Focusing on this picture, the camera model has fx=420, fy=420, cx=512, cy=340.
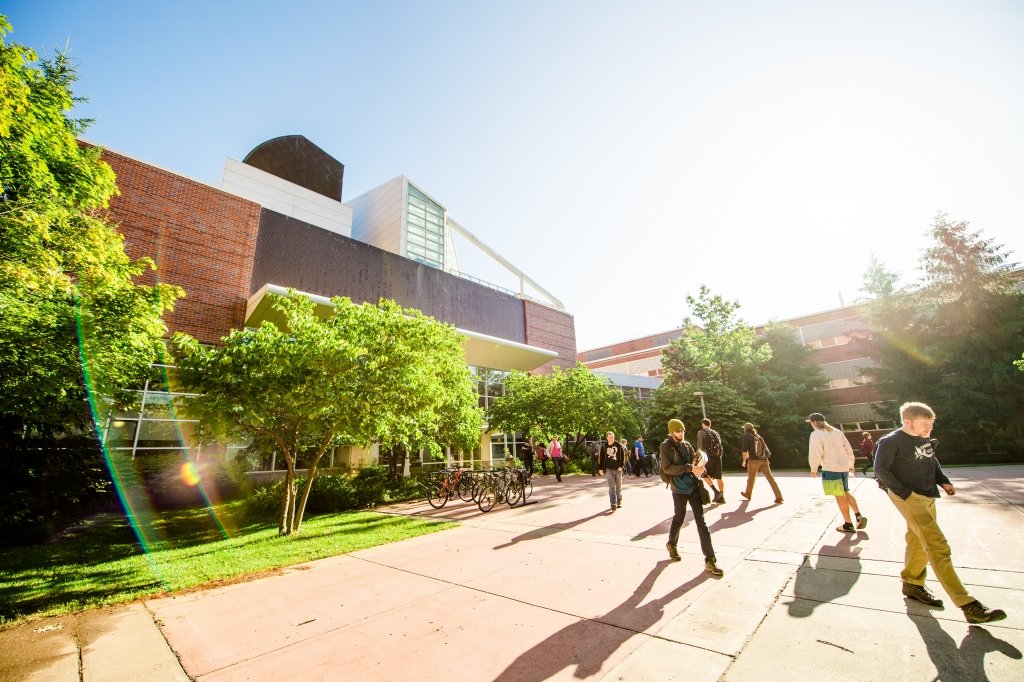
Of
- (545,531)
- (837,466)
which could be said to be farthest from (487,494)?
(837,466)

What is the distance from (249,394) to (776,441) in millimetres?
29183

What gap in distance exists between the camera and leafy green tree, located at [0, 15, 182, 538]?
729cm

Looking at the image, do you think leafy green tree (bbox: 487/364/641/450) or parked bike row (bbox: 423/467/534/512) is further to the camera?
leafy green tree (bbox: 487/364/641/450)

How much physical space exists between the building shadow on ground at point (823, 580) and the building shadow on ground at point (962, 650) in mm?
702

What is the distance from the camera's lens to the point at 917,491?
3.69 m

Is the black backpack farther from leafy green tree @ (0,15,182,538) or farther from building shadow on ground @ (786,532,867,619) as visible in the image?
leafy green tree @ (0,15,182,538)

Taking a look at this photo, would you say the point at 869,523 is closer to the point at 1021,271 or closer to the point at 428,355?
the point at 428,355

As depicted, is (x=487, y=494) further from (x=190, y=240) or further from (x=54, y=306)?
(x=190, y=240)

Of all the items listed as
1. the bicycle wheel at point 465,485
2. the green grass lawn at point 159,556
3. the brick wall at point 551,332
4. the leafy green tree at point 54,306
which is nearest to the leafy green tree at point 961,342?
the brick wall at point 551,332

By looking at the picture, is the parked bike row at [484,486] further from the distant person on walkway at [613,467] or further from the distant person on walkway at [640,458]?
the distant person on walkway at [640,458]

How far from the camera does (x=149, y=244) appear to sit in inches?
642

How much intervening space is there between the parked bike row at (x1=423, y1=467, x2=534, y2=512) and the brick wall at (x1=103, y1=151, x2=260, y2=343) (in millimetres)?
11490

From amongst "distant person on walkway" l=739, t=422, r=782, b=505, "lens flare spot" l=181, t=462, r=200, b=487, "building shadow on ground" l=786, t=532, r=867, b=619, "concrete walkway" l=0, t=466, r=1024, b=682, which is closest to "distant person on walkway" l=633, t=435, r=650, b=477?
"distant person on walkway" l=739, t=422, r=782, b=505

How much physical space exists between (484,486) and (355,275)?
15423mm
